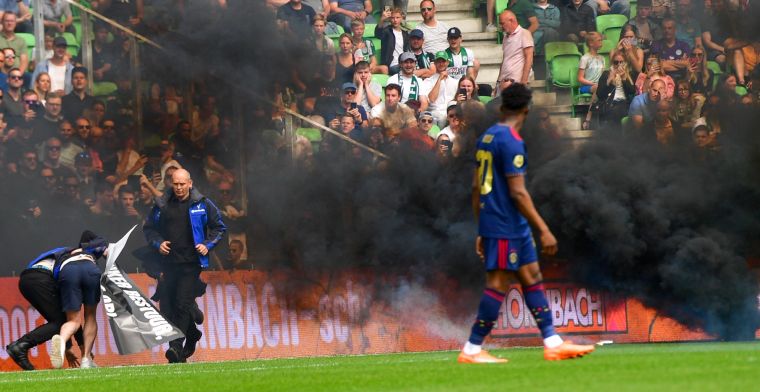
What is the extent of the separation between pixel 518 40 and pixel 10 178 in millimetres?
7635

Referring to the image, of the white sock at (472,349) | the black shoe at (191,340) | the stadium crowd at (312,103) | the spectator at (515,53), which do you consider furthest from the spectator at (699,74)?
the white sock at (472,349)

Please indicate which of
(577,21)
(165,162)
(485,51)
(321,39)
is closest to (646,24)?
(577,21)

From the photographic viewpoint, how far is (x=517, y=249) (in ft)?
28.5

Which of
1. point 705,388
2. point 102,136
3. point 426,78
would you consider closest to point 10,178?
point 102,136

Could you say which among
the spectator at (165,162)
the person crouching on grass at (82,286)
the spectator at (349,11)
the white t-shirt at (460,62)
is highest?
the spectator at (349,11)

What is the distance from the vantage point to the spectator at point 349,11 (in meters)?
18.9

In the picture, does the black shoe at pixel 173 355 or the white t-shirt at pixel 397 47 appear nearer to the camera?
the black shoe at pixel 173 355

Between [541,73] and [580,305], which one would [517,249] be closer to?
[580,305]

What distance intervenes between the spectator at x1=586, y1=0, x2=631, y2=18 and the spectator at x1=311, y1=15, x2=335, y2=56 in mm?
4049

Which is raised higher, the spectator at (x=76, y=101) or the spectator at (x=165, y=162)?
the spectator at (x=76, y=101)

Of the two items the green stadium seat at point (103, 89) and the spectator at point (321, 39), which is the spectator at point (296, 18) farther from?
the green stadium seat at point (103, 89)

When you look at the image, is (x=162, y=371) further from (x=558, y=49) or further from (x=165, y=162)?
(x=558, y=49)

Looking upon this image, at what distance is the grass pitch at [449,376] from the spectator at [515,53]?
8.15 metres

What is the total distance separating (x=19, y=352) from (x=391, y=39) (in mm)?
8002
